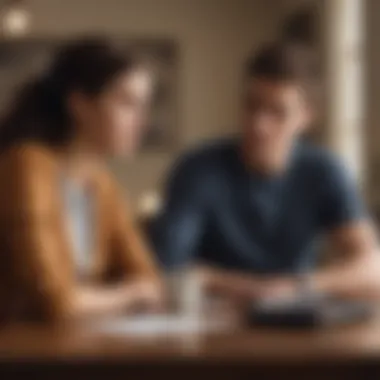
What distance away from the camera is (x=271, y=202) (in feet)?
5.75

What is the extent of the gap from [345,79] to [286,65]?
0.36 feet

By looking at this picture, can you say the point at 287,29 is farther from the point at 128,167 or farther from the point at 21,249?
the point at 21,249

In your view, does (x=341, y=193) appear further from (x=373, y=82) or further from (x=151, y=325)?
(x=151, y=325)

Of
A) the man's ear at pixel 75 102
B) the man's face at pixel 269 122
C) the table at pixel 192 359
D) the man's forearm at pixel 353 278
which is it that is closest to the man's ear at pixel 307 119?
the man's face at pixel 269 122

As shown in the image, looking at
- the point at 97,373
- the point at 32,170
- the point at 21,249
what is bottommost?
the point at 97,373

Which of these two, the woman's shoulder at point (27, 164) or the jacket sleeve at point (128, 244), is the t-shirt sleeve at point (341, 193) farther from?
the woman's shoulder at point (27, 164)

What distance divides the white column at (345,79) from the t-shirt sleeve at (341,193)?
18 mm

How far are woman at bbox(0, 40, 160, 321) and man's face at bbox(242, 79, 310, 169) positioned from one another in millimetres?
174

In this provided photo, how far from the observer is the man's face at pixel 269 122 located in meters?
1.73

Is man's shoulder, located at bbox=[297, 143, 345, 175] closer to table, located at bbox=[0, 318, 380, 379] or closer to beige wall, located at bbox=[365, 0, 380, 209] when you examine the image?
beige wall, located at bbox=[365, 0, 380, 209]

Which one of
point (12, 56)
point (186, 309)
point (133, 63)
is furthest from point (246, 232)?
point (12, 56)

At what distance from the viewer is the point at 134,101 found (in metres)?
1.71

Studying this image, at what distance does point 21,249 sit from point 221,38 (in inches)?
18.4

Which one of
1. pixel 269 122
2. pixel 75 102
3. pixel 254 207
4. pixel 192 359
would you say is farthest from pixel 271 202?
pixel 192 359
